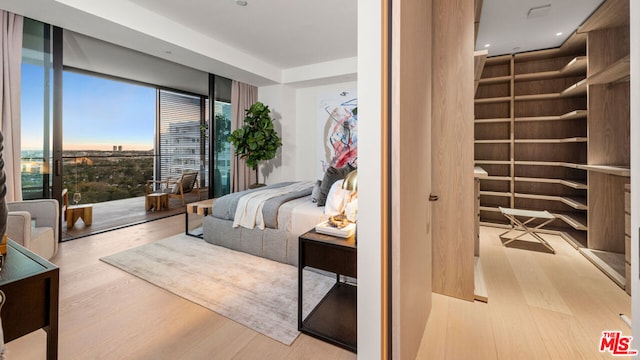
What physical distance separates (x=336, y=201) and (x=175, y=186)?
3957mm

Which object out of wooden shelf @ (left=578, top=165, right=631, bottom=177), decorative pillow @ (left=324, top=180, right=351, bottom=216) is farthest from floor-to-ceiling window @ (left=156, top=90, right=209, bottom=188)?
wooden shelf @ (left=578, top=165, right=631, bottom=177)

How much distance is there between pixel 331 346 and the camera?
175 cm

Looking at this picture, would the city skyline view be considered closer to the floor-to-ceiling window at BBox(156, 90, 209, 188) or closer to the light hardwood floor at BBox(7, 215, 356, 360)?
the floor-to-ceiling window at BBox(156, 90, 209, 188)

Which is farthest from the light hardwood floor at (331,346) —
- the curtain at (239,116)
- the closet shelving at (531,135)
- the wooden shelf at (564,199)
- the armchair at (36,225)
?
the curtain at (239,116)

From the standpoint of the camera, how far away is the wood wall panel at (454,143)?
6.98 ft

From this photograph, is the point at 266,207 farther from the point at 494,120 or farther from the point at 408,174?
the point at 494,120

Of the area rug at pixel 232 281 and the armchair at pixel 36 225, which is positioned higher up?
the armchair at pixel 36 225

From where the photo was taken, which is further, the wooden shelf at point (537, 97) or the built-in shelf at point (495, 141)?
the built-in shelf at point (495, 141)

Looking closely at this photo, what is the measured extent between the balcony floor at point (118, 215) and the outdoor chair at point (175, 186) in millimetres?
151

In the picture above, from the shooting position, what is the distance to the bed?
9.56 feet

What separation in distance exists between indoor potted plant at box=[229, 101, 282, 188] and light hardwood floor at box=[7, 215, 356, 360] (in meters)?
3.04

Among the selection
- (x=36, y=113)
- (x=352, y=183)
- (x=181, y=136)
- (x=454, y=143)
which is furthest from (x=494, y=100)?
(x=36, y=113)

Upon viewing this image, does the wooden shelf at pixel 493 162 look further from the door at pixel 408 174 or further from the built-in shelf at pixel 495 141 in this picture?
the door at pixel 408 174

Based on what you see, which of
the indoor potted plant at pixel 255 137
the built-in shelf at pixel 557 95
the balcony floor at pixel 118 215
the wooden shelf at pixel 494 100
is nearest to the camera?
the built-in shelf at pixel 557 95
